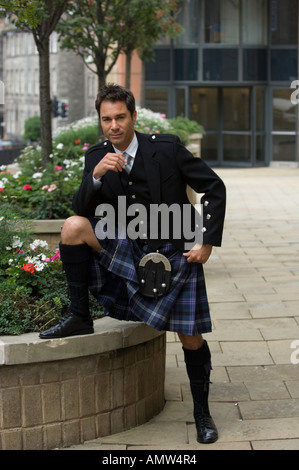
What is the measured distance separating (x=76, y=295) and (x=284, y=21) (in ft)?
80.9

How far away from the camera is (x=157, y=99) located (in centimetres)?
2806

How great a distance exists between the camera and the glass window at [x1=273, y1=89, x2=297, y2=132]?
27.7 metres

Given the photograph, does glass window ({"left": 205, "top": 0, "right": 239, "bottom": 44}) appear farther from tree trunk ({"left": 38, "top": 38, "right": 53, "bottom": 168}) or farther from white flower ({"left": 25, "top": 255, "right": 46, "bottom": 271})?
white flower ({"left": 25, "top": 255, "right": 46, "bottom": 271})

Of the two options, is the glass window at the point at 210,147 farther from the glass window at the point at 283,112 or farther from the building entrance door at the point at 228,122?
the glass window at the point at 283,112

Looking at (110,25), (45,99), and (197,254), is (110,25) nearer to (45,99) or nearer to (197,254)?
(45,99)

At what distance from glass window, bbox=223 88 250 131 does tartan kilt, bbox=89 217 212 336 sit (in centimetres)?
2399

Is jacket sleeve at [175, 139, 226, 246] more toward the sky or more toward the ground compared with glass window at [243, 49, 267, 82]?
more toward the ground

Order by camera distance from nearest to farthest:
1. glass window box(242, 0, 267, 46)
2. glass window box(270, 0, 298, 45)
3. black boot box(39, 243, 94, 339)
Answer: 1. black boot box(39, 243, 94, 339)
2. glass window box(270, 0, 298, 45)
3. glass window box(242, 0, 267, 46)

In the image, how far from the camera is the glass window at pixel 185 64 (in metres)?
27.7

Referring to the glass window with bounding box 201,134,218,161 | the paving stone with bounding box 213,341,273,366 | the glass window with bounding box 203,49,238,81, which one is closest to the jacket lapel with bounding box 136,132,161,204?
the paving stone with bounding box 213,341,273,366

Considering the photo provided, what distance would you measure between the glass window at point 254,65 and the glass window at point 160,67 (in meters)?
2.39

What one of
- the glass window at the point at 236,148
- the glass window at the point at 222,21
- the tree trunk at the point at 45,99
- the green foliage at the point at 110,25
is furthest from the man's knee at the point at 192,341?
→ the glass window at the point at 222,21

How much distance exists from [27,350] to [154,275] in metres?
0.72

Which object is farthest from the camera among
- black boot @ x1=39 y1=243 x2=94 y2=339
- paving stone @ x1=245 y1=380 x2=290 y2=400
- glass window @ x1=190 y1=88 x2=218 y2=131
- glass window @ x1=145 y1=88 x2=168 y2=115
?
glass window @ x1=190 y1=88 x2=218 y2=131
